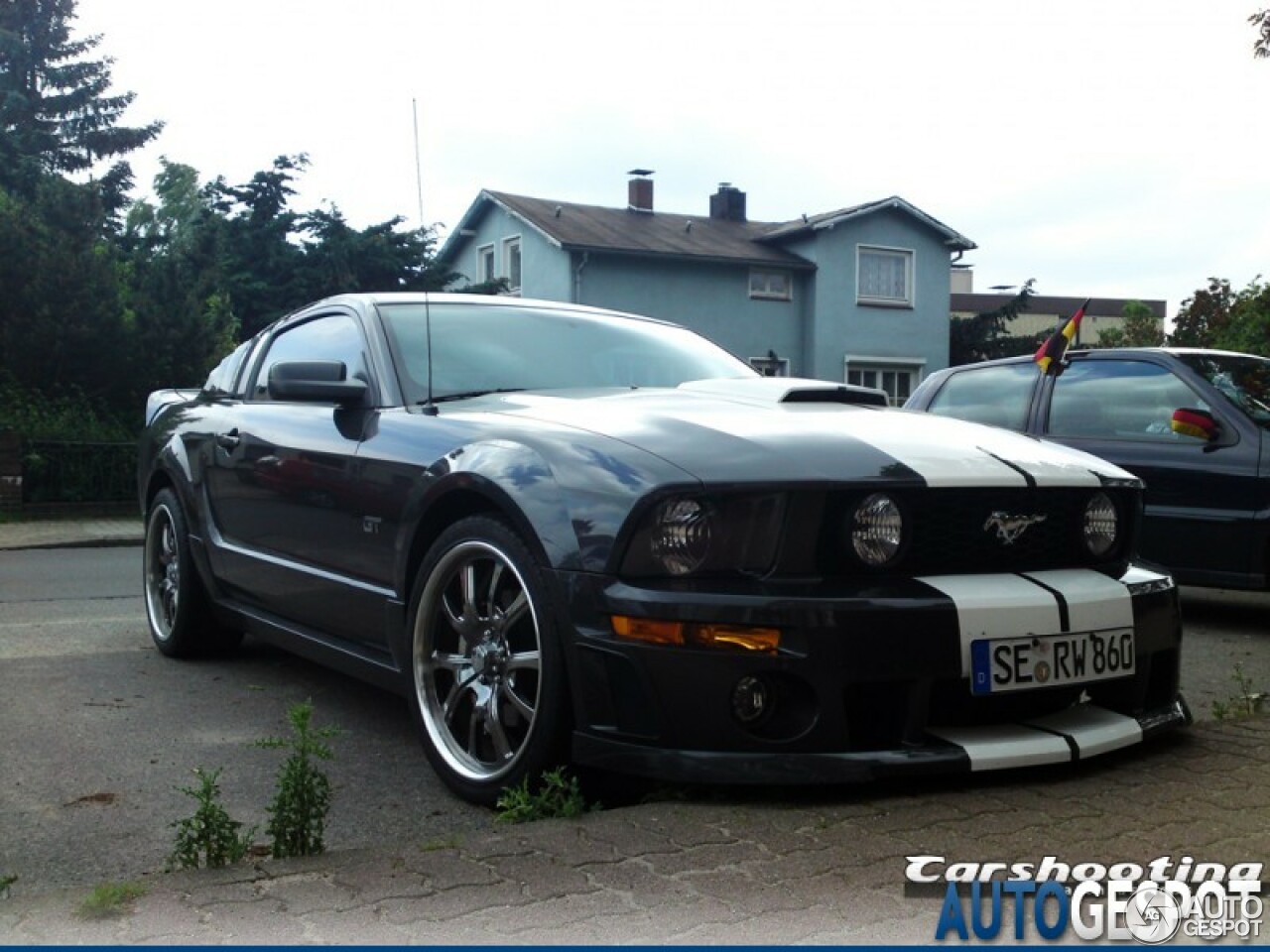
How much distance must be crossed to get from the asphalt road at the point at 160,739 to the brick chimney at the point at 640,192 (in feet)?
95.3

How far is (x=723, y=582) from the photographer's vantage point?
331 cm

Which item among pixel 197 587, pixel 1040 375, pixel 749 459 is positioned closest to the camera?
pixel 749 459

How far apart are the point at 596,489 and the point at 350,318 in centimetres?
205

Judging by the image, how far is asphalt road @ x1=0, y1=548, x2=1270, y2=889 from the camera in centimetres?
356

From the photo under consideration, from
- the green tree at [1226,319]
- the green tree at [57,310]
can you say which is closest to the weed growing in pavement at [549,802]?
the green tree at [1226,319]

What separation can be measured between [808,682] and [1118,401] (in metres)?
5.07

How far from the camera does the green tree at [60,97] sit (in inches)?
1586

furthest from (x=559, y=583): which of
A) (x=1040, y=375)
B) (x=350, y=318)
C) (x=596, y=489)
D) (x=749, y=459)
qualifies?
(x=1040, y=375)

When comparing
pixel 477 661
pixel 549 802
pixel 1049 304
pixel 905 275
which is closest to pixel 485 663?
pixel 477 661

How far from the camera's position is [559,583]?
3441 millimetres

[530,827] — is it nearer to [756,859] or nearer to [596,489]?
[756,859]

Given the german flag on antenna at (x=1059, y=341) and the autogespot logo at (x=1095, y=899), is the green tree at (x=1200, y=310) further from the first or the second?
the autogespot logo at (x=1095, y=899)

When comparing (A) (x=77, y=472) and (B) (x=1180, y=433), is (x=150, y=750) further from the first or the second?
(A) (x=77, y=472)

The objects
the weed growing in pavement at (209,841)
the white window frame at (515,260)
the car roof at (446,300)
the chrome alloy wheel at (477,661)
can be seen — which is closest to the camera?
the weed growing in pavement at (209,841)
